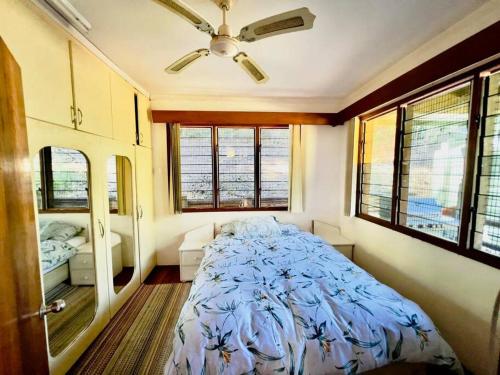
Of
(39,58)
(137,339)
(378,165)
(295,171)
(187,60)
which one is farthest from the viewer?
(295,171)

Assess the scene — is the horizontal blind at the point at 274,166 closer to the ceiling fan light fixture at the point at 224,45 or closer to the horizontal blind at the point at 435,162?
the horizontal blind at the point at 435,162

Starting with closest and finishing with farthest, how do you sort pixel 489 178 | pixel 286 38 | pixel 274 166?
pixel 489 178
pixel 286 38
pixel 274 166

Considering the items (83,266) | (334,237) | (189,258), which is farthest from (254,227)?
(83,266)

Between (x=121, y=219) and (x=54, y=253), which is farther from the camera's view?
(x=121, y=219)

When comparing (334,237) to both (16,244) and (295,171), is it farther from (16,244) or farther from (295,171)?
(16,244)

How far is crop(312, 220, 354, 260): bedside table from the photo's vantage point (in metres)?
2.84

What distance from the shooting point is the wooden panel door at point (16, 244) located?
595 millimetres

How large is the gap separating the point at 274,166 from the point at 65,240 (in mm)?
2498

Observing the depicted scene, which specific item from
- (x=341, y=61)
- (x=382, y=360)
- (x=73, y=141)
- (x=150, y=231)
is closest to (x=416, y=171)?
(x=341, y=61)

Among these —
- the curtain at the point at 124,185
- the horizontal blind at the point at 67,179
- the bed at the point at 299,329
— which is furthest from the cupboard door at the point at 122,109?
the bed at the point at 299,329

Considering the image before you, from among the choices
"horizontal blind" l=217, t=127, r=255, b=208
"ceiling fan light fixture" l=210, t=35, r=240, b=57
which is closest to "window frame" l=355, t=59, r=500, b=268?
"ceiling fan light fixture" l=210, t=35, r=240, b=57

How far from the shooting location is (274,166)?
10.5 ft

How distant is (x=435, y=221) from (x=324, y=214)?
1.51m

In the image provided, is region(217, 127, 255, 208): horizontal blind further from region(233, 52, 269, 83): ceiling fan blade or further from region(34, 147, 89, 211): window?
region(34, 147, 89, 211): window
